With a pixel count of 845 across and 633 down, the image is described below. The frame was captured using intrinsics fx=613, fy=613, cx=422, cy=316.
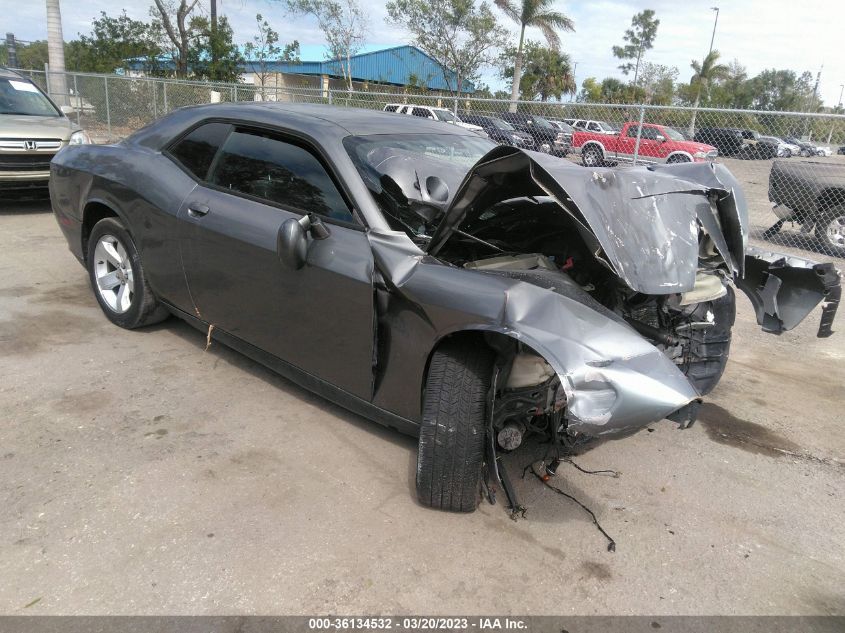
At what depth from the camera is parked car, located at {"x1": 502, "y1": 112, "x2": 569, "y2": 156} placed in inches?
460

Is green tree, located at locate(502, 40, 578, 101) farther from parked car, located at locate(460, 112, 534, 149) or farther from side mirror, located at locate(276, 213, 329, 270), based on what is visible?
side mirror, located at locate(276, 213, 329, 270)

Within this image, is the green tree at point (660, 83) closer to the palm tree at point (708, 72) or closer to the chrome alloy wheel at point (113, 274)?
the palm tree at point (708, 72)

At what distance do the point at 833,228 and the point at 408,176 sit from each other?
817 centimetres

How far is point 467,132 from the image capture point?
13.9 ft

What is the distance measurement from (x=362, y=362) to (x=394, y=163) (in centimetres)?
108

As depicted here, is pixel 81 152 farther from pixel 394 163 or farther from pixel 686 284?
pixel 686 284

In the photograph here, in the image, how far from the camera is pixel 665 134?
51.0 ft

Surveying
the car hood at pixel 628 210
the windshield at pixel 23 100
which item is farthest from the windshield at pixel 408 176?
the windshield at pixel 23 100

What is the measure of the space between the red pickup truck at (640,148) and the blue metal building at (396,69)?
820 inches

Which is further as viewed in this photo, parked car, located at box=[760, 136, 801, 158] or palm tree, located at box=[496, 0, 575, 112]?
palm tree, located at box=[496, 0, 575, 112]

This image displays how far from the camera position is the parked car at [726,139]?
Result: 1303cm

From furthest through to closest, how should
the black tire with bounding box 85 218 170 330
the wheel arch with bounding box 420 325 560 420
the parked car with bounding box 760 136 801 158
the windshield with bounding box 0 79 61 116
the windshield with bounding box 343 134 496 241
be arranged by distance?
the parked car with bounding box 760 136 801 158 < the windshield with bounding box 0 79 61 116 < the black tire with bounding box 85 218 170 330 < the windshield with bounding box 343 134 496 241 < the wheel arch with bounding box 420 325 560 420

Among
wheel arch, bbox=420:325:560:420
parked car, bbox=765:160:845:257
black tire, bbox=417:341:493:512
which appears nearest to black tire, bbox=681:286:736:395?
wheel arch, bbox=420:325:560:420

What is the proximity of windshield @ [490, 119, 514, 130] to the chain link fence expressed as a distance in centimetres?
3
